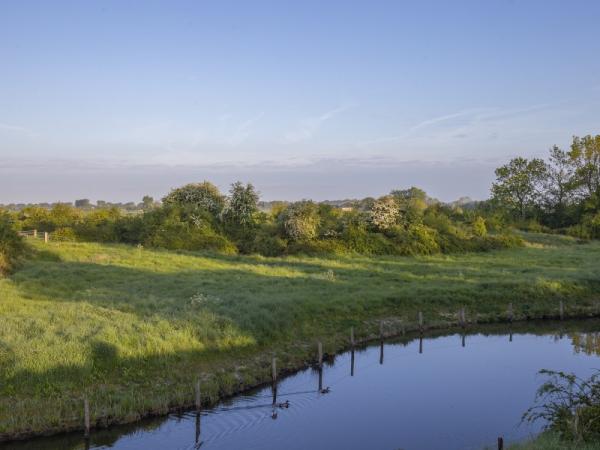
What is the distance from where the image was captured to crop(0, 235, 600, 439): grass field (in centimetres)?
1719

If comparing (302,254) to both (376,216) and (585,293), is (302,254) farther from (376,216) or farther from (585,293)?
(585,293)

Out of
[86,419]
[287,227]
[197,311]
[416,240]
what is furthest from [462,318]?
[287,227]

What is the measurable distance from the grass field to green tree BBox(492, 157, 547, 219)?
26933 millimetres

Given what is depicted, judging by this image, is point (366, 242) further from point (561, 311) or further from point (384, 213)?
point (561, 311)

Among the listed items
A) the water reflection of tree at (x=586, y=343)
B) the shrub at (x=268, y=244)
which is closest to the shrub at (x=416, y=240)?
the shrub at (x=268, y=244)

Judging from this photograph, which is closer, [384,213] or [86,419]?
[86,419]

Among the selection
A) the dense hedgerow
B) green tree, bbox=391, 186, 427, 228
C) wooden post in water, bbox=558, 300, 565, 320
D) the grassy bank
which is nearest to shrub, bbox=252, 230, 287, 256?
the dense hedgerow

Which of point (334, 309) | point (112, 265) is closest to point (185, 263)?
point (112, 265)

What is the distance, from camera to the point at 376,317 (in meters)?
28.2

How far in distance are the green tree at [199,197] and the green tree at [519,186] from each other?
122 feet

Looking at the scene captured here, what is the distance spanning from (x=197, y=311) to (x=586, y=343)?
58.4 ft

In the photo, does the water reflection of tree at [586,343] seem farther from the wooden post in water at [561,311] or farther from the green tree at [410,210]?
the green tree at [410,210]

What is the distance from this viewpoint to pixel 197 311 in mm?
24344

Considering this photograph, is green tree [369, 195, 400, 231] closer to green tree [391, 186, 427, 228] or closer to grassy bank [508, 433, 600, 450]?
green tree [391, 186, 427, 228]
